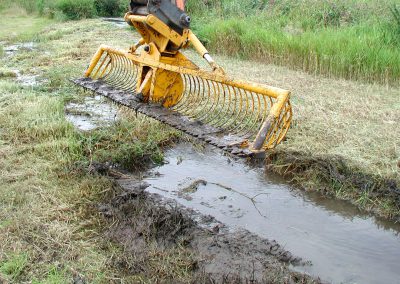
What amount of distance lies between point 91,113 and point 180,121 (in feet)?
6.84

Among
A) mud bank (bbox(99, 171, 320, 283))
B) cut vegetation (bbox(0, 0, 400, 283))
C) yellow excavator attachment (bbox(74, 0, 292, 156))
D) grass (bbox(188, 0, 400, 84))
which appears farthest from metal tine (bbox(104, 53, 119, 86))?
grass (bbox(188, 0, 400, 84))

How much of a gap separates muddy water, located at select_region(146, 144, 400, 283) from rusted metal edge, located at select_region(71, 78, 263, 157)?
544 mm

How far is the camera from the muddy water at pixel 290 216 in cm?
308

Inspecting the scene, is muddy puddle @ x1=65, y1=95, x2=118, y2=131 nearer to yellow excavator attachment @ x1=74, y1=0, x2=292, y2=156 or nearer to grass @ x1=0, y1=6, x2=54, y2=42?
yellow excavator attachment @ x1=74, y1=0, x2=292, y2=156

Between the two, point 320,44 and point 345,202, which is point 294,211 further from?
point 320,44

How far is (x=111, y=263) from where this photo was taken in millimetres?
2885

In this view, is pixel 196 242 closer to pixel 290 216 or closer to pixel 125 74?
pixel 290 216

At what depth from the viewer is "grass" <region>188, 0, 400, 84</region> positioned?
7.08 m

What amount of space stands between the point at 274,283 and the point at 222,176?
68.5 inches

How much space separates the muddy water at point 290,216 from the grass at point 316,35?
3.51 m

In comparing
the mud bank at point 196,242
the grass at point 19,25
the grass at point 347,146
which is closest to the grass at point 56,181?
the mud bank at point 196,242

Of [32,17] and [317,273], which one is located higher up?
[317,273]

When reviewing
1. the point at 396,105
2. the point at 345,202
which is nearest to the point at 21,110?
the point at 345,202

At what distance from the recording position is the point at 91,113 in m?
5.82
